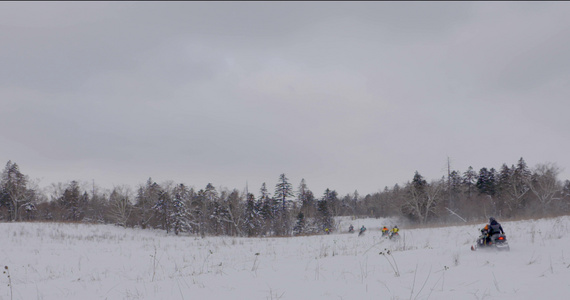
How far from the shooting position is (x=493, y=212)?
167ft

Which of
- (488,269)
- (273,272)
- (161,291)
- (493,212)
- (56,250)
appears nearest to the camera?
(161,291)

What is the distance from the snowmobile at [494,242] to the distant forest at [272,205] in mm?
Result: 35117

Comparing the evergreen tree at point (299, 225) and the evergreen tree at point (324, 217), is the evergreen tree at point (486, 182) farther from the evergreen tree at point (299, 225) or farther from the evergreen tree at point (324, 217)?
the evergreen tree at point (299, 225)

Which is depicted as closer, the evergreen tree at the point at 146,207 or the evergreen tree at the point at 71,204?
the evergreen tree at the point at 146,207

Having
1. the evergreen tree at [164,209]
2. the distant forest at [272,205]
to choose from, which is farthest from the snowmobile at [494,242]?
the evergreen tree at [164,209]

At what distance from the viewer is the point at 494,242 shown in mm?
8094

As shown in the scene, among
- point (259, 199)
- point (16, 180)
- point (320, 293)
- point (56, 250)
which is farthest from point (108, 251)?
point (16, 180)

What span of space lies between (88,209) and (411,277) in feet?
273

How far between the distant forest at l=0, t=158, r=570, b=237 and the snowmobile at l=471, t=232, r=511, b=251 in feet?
115

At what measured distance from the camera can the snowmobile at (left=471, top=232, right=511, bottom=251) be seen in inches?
305

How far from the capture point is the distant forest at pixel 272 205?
47.1m

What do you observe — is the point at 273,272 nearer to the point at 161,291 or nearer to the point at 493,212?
the point at 161,291

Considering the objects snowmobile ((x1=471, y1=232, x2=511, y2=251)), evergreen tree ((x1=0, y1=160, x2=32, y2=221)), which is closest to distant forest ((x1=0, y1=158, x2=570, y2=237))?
evergreen tree ((x1=0, y1=160, x2=32, y2=221))

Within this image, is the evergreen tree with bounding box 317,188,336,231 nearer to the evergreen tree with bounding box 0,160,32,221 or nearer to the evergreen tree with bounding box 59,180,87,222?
the evergreen tree with bounding box 59,180,87,222
